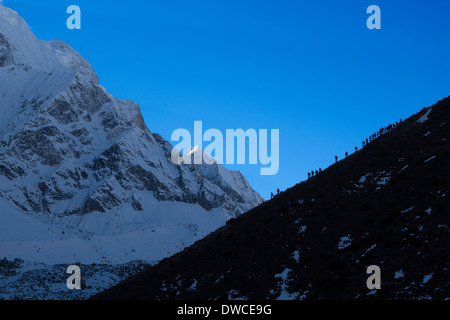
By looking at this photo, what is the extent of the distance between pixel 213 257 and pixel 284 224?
286 inches

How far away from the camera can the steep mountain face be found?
A: 34969 mm

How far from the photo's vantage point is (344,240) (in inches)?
1662

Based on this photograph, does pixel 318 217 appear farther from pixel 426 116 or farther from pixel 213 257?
pixel 426 116

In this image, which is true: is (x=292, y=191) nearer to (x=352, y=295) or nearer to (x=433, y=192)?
(x=433, y=192)

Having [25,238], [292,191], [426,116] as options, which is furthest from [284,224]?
[25,238]

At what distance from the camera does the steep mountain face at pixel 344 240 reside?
34969mm

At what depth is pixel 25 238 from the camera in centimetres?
18200

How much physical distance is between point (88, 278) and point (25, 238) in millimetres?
83334
